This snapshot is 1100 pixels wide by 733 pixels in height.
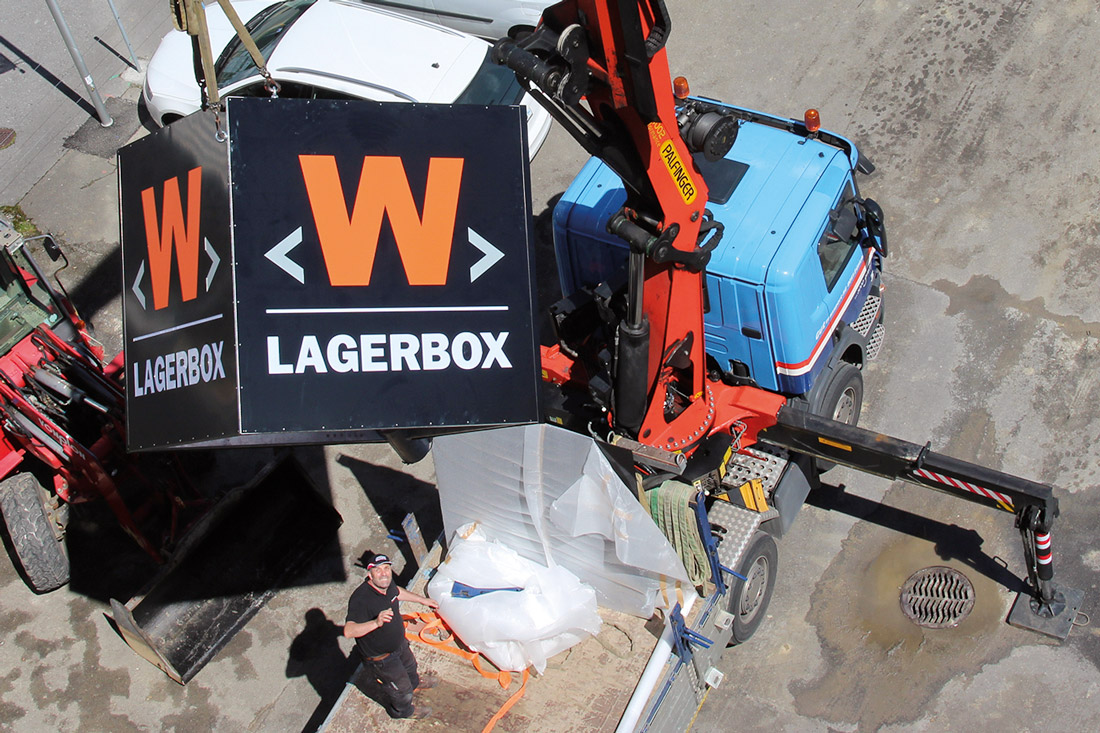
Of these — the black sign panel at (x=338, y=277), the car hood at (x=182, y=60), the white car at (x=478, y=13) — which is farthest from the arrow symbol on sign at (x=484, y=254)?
the car hood at (x=182, y=60)

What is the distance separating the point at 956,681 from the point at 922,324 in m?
3.41

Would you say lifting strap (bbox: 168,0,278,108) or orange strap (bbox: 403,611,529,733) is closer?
lifting strap (bbox: 168,0,278,108)

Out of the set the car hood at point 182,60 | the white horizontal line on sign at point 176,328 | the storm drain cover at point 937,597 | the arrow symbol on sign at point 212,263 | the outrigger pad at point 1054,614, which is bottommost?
the storm drain cover at point 937,597

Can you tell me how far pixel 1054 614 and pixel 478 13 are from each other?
28.3ft

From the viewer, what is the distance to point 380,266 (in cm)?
480

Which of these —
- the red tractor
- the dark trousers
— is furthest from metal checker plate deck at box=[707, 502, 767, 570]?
the red tractor

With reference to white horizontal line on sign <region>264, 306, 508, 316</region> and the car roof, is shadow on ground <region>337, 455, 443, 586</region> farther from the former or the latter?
white horizontal line on sign <region>264, 306, 508, 316</region>

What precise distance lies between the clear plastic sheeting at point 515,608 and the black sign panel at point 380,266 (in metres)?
1.99

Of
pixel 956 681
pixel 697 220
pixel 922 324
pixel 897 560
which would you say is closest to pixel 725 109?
pixel 697 220

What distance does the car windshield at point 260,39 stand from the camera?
11023 millimetres

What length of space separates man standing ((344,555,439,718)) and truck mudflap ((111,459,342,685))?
219 cm

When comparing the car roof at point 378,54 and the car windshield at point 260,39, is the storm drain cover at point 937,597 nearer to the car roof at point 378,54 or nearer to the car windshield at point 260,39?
the car roof at point 378,54

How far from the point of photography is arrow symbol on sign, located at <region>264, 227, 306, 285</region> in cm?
469

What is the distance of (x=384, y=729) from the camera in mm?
6211
